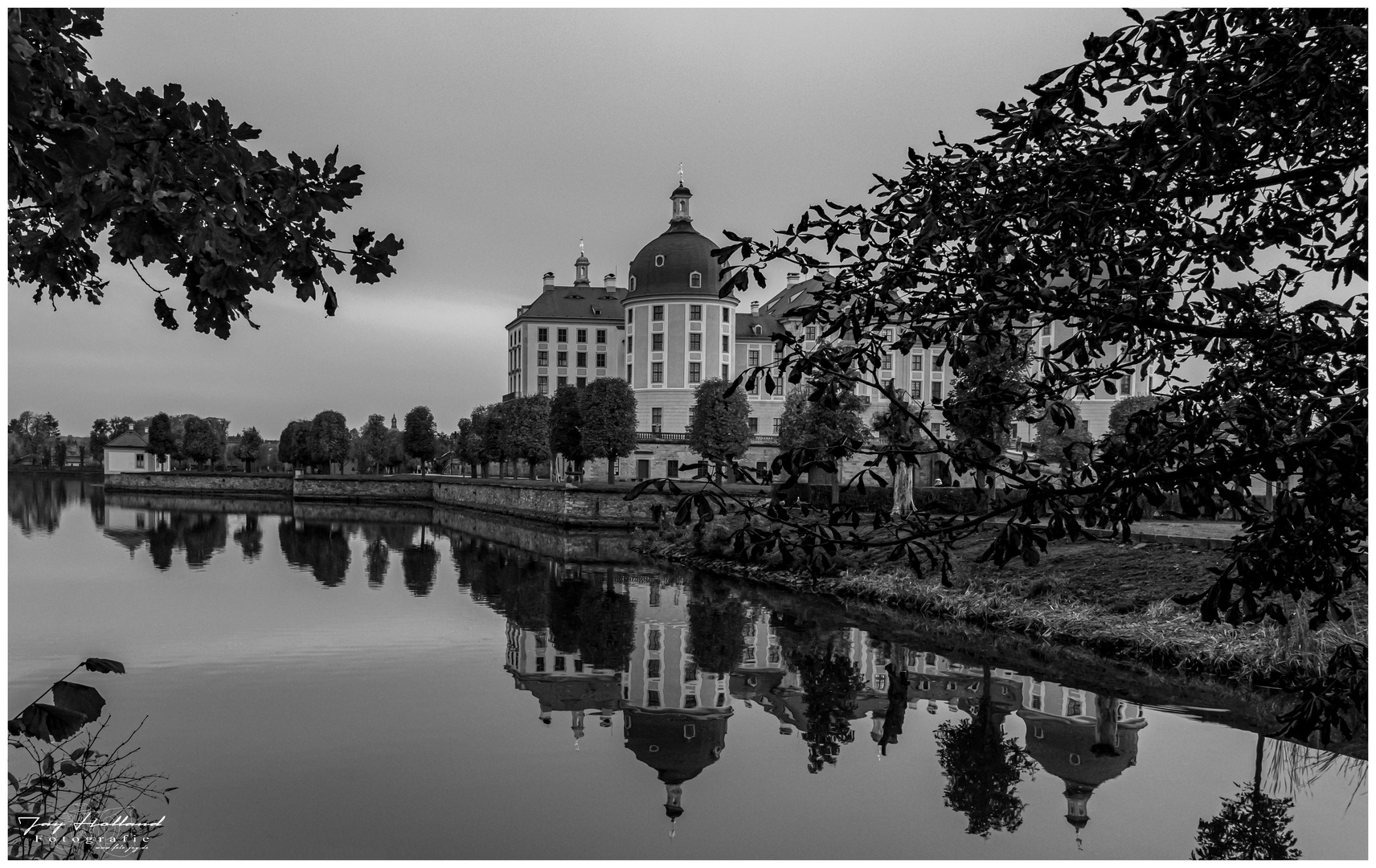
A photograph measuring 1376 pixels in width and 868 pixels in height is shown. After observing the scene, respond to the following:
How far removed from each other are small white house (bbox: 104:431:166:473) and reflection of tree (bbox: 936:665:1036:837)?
80.3 metres

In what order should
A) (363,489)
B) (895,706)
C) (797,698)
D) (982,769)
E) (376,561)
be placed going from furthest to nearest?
(363,489)
(376,561)
(797,698)
(895,706)
(982,769)

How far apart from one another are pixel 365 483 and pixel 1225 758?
59615 millimetres

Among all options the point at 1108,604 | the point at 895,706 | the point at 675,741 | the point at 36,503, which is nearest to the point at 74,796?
the point at 675,741

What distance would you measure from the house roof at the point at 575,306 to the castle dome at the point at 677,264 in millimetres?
15122

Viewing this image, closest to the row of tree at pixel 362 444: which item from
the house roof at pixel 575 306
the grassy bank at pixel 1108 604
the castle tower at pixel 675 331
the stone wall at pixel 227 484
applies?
the stone wall at pixel 227 484

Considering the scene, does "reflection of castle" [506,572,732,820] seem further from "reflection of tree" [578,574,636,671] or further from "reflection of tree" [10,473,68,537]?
"reflection of tree" [10,473,68,537]

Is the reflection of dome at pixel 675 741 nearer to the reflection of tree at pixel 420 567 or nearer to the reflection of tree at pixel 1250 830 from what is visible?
the reflection of tree at pixel 1250 830

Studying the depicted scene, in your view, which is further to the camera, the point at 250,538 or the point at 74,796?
the point at 250,538

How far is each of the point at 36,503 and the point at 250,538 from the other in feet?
106

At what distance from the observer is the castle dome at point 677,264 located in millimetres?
59750

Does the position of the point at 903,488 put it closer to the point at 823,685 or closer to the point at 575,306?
the point at 823,685

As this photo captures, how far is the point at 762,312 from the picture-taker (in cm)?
6981

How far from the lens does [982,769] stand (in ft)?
33.0

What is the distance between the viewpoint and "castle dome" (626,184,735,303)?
59750 millimetres
